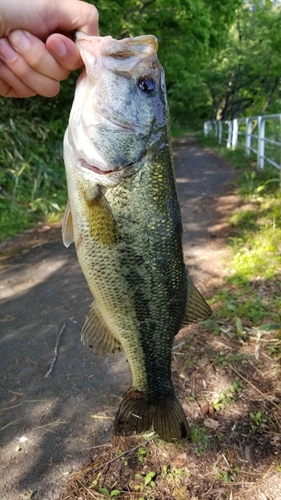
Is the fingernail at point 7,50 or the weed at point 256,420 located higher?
the fingernail at point 7,50

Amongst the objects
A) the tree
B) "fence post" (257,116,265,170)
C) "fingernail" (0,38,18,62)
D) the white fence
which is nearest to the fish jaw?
"fingernail" (0,38,18,62)

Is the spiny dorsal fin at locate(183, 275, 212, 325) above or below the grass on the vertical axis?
above

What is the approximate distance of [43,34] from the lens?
195 cm

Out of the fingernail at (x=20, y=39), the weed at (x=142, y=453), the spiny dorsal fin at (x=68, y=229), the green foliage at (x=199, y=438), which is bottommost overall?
the weed at (x=142, y=453)

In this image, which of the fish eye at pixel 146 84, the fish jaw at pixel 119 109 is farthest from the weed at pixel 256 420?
the fish eye at pixel 146 84

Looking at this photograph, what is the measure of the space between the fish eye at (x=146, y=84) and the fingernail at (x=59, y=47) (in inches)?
14.2

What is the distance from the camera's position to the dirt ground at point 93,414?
2779 millimetres

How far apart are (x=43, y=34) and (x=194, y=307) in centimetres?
147

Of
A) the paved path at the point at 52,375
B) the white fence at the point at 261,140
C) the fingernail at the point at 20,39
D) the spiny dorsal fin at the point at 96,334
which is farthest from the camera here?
the white fence at the point at 261,140

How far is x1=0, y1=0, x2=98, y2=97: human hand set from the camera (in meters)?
1.83

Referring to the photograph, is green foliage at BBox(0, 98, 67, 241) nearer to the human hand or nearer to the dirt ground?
the dirt ground

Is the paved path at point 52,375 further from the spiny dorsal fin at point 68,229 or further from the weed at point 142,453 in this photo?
the spiny dorsal fin at point 68,229

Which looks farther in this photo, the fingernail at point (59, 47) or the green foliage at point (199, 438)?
the green foliage at point (199, 438)

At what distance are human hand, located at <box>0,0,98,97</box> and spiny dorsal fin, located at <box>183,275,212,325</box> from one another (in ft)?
Answer: 3.88
